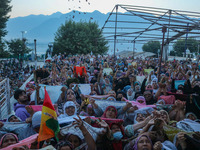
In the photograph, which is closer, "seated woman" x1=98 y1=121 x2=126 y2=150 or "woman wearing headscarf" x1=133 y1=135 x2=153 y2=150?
"woman wearing headscarf" x1=133 y1=135 x2=153 y2=150

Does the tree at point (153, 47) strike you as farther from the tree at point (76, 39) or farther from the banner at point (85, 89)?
the banner at point (85, 89)

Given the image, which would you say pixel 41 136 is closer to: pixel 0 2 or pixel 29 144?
pixel 29 144

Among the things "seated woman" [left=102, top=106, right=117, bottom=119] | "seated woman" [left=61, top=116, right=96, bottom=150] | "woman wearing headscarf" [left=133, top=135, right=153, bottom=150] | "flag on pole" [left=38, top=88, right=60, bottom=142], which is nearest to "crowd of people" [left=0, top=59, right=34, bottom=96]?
"seated woman" [left=102, top=106, right=117, bottom=119]

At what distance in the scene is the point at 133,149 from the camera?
252cm

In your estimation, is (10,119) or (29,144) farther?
(10,119)

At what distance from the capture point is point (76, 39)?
32.6 m

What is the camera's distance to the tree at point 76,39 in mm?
32312

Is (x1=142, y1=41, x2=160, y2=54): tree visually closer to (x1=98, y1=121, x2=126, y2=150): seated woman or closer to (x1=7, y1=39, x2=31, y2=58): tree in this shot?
(x1=7, y1=39, x2=31, y2=58): tree

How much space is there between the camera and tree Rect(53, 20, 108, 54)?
3231 centimetres

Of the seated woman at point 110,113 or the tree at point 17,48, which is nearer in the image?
the seated woman at point 110,113

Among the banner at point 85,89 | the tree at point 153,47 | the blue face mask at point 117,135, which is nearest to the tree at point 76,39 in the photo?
the banner at point 85,89

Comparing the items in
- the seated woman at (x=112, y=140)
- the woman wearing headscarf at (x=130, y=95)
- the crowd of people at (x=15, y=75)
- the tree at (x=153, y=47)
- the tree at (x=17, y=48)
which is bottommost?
the crowd of people at (x=15, y=75)

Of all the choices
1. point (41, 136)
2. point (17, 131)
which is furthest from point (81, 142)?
point (17, 131)

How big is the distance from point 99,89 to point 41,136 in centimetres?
377
